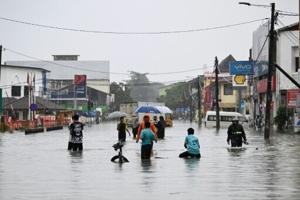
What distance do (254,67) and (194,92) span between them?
10345 centimetres

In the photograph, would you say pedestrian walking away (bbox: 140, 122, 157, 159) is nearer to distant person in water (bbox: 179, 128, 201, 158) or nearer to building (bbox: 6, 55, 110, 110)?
distant person in water (bbox: 179, 128, 201, 158)

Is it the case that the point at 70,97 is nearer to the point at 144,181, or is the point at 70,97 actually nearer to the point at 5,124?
the point at 5,124

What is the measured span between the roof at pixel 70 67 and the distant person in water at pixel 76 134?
12879 centimetres

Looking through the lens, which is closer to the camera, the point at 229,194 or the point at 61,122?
the point at 229,194

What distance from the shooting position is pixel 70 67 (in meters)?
162

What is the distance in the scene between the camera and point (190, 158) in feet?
89.9

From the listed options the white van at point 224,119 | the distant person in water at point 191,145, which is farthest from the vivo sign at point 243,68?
the distant person in water at point 191,145

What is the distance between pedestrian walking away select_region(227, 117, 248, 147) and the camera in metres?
34.2

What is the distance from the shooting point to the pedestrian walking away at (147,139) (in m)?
25.5

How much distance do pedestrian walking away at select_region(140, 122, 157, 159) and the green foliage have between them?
120ft

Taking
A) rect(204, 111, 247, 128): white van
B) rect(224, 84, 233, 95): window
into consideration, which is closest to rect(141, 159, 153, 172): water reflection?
rect(204, 111, 247, 128): white van

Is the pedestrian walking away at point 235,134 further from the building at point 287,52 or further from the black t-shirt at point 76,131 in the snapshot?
the building at point 287,52

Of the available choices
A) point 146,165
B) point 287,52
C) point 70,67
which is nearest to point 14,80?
point 70,67

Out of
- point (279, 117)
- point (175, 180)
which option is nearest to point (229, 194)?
point (175, 180)
